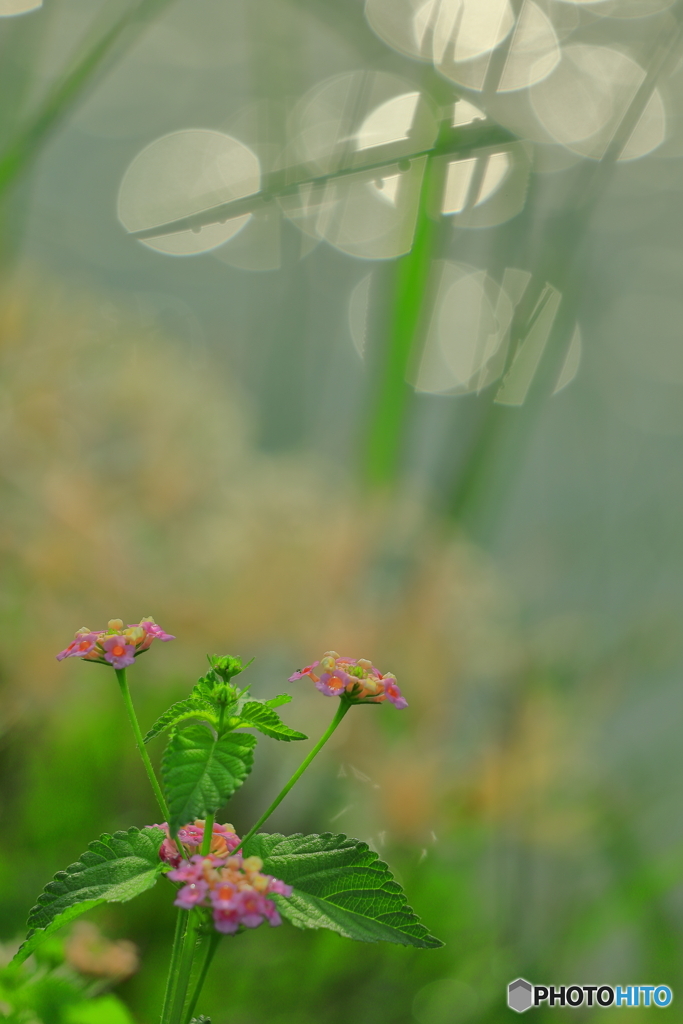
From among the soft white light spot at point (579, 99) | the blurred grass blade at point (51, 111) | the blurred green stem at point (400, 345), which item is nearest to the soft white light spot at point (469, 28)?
the blurred green stem at point (400, 345)

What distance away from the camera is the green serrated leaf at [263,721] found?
0.28m

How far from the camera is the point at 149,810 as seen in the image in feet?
2.55

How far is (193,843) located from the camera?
0.30 m

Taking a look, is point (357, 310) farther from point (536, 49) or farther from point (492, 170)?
point (492, 170)

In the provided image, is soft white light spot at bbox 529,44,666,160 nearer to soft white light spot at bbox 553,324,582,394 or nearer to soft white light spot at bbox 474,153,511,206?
soft white light spot at bbox 553,324,582,394

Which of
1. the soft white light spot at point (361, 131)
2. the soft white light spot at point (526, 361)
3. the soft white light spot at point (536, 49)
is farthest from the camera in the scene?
the soft white light spot at point (536, 49)

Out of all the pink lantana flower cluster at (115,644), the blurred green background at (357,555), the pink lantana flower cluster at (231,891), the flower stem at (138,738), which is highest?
the blurred green background at (357,555)

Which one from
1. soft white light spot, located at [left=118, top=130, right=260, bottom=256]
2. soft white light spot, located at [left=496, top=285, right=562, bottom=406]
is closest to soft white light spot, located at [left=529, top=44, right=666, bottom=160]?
soft white light spot, located at [left=118, top=130, right=260, bottom=256]

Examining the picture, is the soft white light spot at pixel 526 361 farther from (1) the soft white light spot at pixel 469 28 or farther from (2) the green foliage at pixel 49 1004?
(2) the green foliage at pixel 49 1004

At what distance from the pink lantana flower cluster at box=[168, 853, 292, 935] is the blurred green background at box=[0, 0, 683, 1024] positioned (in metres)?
0.43

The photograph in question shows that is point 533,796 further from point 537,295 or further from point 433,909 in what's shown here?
point 537,295

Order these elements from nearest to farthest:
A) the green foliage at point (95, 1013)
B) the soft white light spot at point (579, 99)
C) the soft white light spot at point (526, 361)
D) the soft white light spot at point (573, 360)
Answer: the green foliage at point (95, 1013), the soft white light spot at point (526, 361), the soft white light spot at point (573, 360), the soft white light spot at point (579, 99)

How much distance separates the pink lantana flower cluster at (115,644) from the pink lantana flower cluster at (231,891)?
7 centimetres

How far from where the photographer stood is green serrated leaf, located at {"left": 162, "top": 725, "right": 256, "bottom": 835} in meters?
0.24
